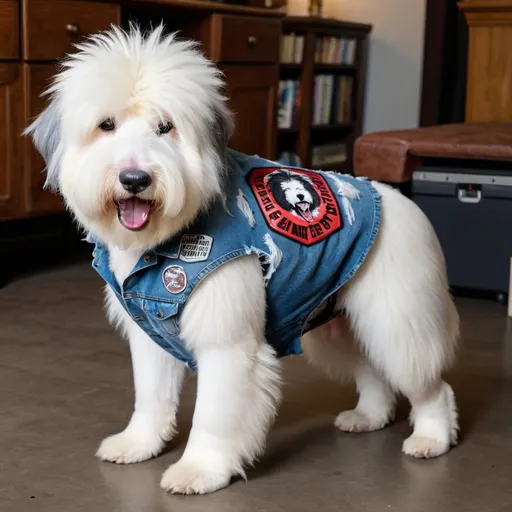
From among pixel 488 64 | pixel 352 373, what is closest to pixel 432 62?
pixel 488 64

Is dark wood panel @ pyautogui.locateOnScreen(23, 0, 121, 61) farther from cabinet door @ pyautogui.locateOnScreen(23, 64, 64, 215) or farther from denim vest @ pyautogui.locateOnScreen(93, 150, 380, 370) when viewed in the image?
denim vest @ pyautogui.locateOnScreen(93, 150, 380, 370)

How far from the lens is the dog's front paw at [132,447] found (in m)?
1.74

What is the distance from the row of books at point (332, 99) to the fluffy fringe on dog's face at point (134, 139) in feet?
12.2

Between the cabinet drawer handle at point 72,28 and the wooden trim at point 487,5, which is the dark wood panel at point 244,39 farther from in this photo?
the wooden trim at point 487,5

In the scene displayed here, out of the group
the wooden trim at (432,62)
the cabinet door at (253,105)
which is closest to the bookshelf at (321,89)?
the wooden trim at (432,62)

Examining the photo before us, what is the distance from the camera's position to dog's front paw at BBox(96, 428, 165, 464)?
1.74m

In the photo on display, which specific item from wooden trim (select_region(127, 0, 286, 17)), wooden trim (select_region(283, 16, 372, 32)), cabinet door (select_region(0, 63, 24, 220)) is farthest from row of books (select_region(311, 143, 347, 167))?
cabinet door (select_region(0, 63, 24, 220))

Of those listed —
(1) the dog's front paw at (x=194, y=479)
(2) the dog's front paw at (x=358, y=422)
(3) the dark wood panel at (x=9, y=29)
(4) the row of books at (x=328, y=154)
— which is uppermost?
(3) the dark wood panel at (x=9, y=29)

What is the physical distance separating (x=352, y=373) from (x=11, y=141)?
1.61 metres

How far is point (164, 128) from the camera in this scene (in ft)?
4.85

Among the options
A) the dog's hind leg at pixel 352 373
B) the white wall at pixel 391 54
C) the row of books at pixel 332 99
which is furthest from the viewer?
the white wall at pixel 391 54

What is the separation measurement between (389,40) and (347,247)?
13.1 ft

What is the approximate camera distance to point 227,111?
156cm

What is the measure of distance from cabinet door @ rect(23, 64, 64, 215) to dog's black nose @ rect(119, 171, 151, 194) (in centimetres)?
175
